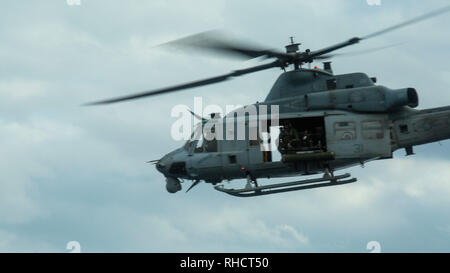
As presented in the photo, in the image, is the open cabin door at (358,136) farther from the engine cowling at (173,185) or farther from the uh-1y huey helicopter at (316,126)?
the engine cowling at (173,185)

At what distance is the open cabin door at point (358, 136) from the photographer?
30797mm

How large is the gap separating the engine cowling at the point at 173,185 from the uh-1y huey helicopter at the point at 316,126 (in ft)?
2.95

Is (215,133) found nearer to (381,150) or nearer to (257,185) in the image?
(257,185)

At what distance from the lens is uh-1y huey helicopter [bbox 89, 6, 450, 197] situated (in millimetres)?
30672

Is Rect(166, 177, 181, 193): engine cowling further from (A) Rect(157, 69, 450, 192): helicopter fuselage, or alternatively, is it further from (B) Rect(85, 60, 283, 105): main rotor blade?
(B) Rect(85, 60, 283, 105): main rotor blade

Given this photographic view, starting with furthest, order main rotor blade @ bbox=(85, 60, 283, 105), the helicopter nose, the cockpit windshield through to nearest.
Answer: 1. the helicopter nose
2. the cockpit windshield
3. main rotor blade @ bbox=(85, 60, 283, 105)

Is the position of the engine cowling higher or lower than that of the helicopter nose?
lower

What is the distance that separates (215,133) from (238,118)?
1099 mm

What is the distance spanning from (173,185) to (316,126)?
6161mm

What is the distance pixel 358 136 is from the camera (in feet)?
102

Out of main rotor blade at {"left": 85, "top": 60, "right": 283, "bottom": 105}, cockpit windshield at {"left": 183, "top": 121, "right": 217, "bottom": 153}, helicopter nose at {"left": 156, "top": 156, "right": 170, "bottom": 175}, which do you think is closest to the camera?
main rotor blade at {"left": 85, "top": 60, "right": 283, "bottom": 105}

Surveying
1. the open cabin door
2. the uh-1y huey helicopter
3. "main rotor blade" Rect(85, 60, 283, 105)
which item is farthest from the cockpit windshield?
Result: the open cabin door

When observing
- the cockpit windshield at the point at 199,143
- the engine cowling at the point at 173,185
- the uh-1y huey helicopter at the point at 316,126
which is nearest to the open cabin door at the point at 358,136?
the uh-1y huey helicopter at the point at 316,126

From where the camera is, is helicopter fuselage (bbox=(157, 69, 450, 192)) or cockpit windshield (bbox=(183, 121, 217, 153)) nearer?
helicopter fuselage (bbox=(157, 69, 450, 192))
